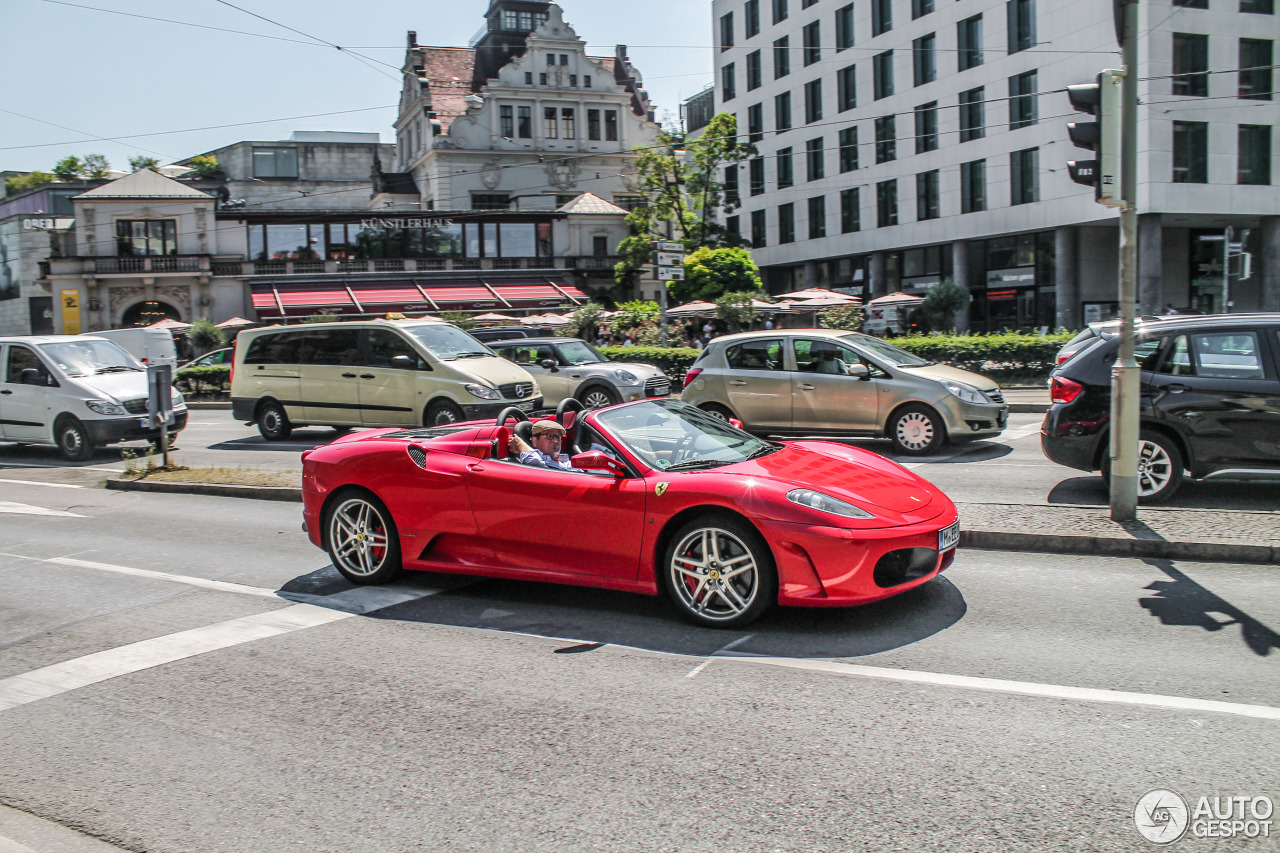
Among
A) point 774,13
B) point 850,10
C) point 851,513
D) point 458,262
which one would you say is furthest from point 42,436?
point 774,13

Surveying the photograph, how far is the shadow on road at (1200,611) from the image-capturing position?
5117 millimetres

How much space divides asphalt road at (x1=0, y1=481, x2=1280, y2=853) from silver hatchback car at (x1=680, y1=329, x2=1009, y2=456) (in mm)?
5791

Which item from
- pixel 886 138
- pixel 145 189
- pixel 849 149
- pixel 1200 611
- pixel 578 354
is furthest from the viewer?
pixel 145 189

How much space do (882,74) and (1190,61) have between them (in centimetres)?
1446

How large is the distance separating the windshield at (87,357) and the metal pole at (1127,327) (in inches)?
600

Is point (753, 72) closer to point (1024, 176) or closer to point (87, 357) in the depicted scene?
point (1024, 176)

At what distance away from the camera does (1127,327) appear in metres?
7.38

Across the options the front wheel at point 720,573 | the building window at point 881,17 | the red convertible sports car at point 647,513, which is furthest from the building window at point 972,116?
the front wheel at point 720,573

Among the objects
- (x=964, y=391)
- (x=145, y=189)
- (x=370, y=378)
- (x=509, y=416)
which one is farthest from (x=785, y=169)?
(x=509, y=416)

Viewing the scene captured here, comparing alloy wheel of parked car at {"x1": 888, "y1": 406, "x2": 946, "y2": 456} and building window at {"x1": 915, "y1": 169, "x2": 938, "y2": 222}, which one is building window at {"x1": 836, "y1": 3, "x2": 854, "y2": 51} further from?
alloy wheel of parked car at {"x1": 888, "y1": 406, "x2": 946, "y2": 456}

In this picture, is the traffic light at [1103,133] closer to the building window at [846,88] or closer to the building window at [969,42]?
the building window at [969,42]

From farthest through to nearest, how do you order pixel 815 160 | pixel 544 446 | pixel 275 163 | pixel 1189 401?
pixel 275 163, pixel 815 160, pixel 1189 401, pixel 544 446

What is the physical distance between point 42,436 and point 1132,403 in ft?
52.3

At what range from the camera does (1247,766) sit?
11.9 feet
